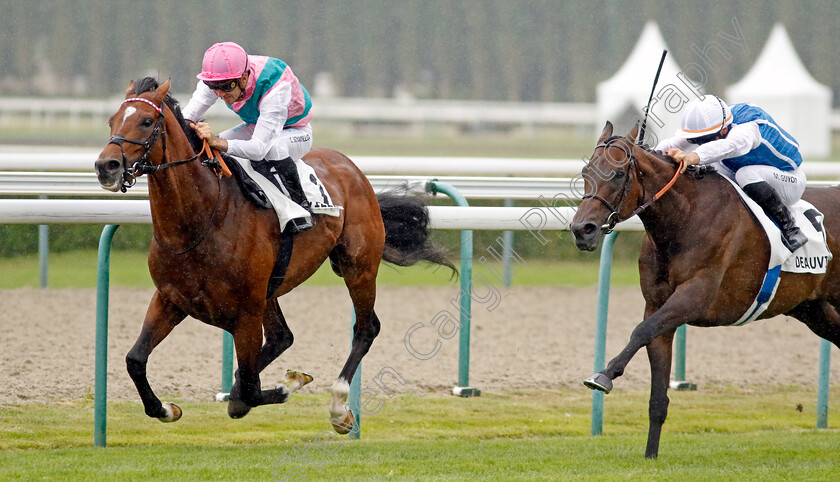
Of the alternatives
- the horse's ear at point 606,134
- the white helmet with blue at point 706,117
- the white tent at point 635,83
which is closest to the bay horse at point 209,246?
the horse's ear at point 606,134

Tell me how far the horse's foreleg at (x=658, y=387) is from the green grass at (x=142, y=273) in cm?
421

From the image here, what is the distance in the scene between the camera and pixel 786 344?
26.3 ft

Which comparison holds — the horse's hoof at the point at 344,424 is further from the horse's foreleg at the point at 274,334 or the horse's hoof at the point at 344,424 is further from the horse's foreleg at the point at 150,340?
the horse's foreleg at the point at 150,340

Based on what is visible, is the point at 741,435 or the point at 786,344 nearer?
the point at 741,435

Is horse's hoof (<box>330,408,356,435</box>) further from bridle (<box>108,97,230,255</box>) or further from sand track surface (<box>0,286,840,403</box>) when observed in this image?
sand track surface (<box>0,286,840,403</box>)

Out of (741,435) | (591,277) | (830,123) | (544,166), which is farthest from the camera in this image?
(830,123)

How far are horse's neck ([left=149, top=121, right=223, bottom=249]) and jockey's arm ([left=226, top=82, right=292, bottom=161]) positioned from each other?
18 centimetres

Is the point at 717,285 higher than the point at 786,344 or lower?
higher

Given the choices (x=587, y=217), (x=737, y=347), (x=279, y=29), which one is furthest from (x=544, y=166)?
(x=279, y=29)

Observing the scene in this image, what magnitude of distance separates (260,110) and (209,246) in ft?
2.11

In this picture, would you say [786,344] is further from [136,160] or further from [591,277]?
[136,160]

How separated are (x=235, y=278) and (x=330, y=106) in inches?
1191

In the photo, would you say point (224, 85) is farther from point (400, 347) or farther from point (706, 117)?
point (400, 347)

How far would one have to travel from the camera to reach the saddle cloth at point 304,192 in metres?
4.27
